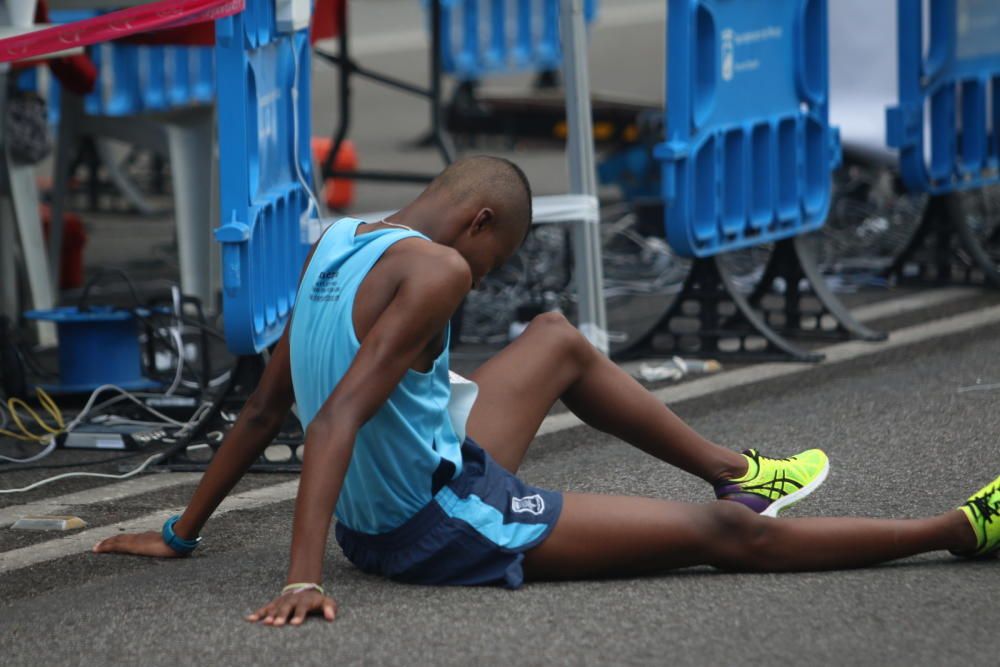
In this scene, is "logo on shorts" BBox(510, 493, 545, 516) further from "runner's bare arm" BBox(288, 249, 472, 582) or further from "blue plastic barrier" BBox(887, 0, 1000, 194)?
"blue plastic barrier" BBox(887, 0, 1000, 194)

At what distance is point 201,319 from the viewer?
21.8ft

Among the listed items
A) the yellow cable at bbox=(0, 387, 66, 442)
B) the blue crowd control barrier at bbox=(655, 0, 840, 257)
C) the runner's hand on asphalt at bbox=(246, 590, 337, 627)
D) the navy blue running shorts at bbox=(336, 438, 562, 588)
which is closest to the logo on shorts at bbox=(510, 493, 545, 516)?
the navy blue running shorts at bbox=(336, 438, 562, 588)

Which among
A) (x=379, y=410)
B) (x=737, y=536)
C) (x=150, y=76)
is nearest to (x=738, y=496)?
(x=737, y=536)

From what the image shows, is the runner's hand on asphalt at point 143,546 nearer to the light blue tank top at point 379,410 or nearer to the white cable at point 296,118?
the light blue tank top at point 379,410

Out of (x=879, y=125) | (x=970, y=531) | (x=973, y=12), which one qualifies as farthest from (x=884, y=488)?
(x=879, y=125)

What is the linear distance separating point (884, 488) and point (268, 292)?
1.96m

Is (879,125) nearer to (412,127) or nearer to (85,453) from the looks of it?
(85,453)

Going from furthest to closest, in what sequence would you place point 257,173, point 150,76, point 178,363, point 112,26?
point 150,76 → point 178,363 → point 257,173 → point 112,26

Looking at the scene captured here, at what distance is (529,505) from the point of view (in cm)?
389

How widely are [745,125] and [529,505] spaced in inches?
137

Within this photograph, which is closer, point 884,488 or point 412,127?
point 884,488

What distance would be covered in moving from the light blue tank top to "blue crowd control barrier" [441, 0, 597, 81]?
42.5ft

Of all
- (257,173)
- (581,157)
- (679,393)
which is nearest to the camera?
(257,173)

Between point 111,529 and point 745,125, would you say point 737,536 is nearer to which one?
point 111,529
